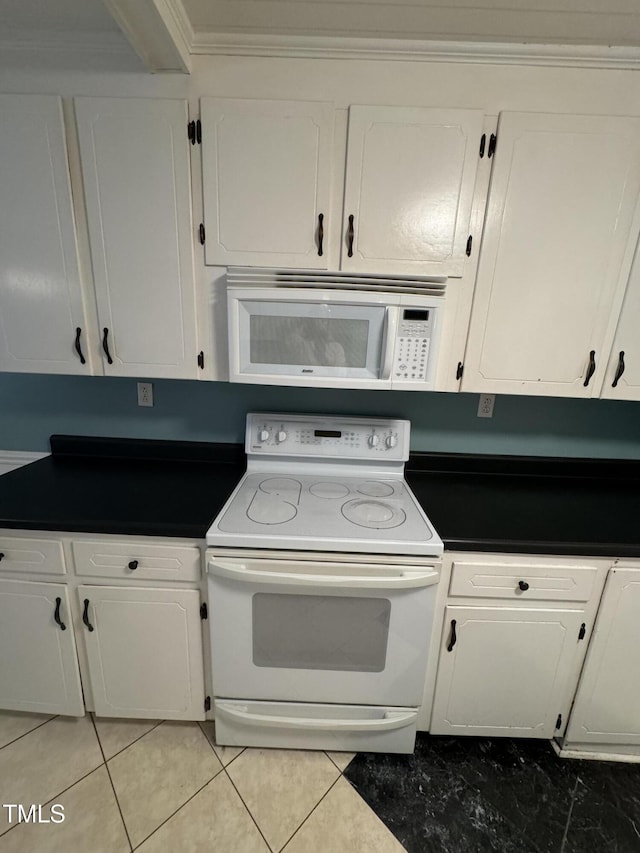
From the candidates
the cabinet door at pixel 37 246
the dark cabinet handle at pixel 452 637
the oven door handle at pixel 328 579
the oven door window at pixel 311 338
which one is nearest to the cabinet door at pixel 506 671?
the dark cabinet handle at pixel 452 637

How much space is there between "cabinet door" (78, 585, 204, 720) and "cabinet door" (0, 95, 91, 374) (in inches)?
34.3

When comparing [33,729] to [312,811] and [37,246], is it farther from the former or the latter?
[37,246]

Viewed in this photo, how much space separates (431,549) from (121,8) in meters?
1.72

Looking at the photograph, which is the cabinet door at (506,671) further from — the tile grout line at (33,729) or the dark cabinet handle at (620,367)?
the tile grout line at (33,729)

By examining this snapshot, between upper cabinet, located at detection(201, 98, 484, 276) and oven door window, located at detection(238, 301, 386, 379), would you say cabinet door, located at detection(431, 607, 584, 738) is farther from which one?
upper cabinet, located at detection(201, 98, 484, 276)

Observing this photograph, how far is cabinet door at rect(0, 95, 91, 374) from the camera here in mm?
1211

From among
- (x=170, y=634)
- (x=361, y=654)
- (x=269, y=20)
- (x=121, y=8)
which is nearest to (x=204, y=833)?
(x=170, y=634)

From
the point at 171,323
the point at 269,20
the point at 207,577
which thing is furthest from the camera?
the point at 171,323

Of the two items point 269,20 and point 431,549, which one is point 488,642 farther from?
point 269,20

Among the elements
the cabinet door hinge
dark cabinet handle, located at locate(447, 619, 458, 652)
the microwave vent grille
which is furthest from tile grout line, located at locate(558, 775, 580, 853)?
the cabinet door hinge

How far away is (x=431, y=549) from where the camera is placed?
46.8 inches

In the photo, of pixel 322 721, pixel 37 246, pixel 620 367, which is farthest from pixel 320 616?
pixel 37 246

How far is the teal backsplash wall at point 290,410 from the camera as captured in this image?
1698 mm

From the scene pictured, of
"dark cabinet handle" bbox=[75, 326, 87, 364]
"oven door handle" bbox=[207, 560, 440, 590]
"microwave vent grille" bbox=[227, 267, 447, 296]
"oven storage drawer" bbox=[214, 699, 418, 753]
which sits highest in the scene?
"microwave vent grille" bbox=[227, 267, 447, 296]
